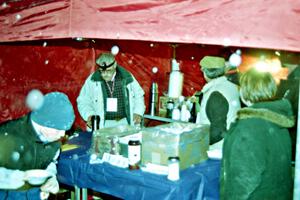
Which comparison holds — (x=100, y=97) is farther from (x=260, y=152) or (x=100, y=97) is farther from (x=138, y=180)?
(x=260, y=152)

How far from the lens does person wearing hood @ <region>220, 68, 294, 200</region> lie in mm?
2391

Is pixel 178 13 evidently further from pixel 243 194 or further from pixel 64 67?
pixel 64 67

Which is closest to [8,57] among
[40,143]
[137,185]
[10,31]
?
[10,31]

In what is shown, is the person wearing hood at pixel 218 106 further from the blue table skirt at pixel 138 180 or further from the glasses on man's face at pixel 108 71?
the glasses on man's face at pixel 108 71

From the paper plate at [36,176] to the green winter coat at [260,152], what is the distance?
54.2 inches

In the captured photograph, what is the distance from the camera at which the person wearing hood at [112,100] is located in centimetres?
498

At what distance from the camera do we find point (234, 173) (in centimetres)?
250

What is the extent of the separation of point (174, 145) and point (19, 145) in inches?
49.1

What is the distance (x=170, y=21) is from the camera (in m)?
2.35

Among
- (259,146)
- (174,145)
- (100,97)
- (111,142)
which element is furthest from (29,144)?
(100,97)

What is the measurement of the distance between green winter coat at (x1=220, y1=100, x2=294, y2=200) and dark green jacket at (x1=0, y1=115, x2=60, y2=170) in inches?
57.8

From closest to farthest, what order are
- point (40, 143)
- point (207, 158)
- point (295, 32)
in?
point (295, 32)
point (40, 143)
point (207, 158)

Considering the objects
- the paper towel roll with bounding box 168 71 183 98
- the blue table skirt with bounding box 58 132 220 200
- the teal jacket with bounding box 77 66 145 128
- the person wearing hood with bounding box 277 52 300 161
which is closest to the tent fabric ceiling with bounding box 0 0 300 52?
the blue table skirt with bounding box 58 132 220 200

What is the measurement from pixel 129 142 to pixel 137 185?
0.38m
